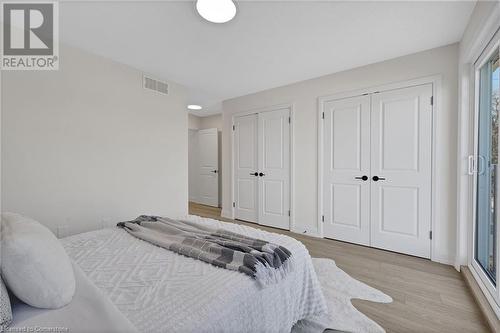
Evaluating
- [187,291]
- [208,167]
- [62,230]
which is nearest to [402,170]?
[187,291]

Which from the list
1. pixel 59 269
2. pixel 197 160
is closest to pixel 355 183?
pixel 59 269

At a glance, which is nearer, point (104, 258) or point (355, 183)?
point (104, 258)

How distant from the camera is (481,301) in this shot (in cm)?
174

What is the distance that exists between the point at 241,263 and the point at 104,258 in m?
0.84

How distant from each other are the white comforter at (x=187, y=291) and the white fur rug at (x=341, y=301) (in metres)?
0.09

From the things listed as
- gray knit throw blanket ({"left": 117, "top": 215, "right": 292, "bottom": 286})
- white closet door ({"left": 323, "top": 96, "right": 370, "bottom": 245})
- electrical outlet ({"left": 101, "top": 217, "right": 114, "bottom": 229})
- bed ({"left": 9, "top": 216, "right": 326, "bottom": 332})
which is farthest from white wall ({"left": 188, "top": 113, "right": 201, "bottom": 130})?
bed ({"left": 9, "top": 216, "right": 326, "bottom": 332})

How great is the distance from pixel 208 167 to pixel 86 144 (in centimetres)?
360

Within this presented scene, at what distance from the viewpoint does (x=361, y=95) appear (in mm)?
3084

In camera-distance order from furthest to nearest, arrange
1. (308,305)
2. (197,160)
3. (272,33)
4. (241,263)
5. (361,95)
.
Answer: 1. (197,160)
2. (361,95)
3. (272,33)
4. (308,305)
5. (241,263)

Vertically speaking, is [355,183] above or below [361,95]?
below

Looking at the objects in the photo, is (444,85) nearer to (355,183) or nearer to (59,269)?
(355,183)

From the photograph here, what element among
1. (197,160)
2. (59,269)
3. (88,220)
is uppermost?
(197,160)

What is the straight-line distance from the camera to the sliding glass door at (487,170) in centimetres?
181

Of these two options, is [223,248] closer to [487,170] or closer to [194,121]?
[487,170]
